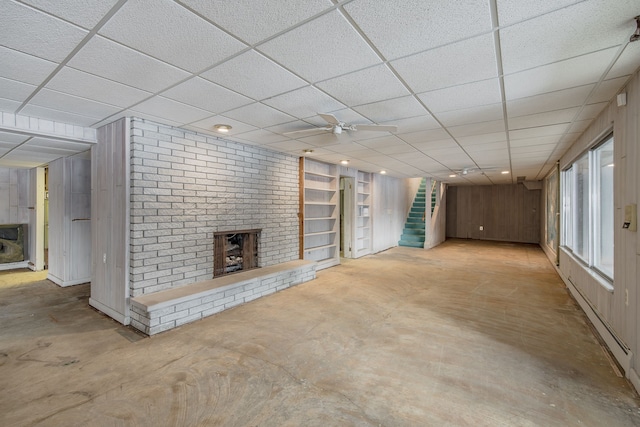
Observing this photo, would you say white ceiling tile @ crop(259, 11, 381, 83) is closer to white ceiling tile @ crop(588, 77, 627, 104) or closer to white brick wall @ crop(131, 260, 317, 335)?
white ceiling tile @ crop(588, 77, 627, 104)

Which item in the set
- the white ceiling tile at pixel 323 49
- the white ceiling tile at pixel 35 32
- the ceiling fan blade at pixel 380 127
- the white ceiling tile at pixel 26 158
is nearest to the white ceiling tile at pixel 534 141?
the ceiling fan blade at pixel 380 127

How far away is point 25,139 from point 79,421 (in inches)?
151

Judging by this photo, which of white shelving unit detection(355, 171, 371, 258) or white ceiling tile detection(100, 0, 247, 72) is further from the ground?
white ceiling tile detection(100, 0, 247, 72)

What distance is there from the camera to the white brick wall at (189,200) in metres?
3.47

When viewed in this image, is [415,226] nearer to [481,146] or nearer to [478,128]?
[481,146]

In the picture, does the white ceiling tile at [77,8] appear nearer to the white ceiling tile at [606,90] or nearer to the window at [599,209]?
the white ceiling tile at [606,90]

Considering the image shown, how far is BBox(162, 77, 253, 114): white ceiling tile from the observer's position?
2.47 metres

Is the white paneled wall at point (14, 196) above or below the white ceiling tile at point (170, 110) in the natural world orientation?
below

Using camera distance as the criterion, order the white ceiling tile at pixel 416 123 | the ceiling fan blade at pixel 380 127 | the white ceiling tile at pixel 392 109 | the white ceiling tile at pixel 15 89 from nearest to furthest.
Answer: the white ceiling tile at pixel 15 89 < the white ceiling tile at pixel 392 109 < the ceiling fan blade at pixel 380 127 < the white ceiling tile at pixel 416 123

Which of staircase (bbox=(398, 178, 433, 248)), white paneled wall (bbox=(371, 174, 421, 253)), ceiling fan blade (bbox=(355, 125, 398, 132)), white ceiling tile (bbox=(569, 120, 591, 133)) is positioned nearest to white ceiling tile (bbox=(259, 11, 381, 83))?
ceiling fan blade (bbox=(355, 125, 398, 132))

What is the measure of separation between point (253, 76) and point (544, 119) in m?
3.34

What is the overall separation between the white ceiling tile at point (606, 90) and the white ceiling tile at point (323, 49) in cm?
204

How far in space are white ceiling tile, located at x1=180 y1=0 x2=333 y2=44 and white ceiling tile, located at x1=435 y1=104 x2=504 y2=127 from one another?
2162mm

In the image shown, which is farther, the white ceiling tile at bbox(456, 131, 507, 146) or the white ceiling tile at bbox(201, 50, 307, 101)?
the white ceiling tile at bbox(456, 131, 507, 146)
